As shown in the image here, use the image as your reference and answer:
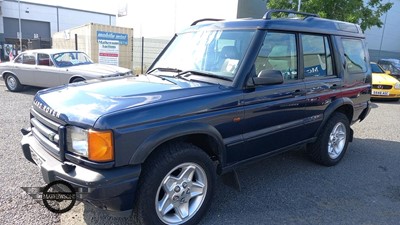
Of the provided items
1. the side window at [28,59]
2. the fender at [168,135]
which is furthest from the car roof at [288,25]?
the side window at [28,59]

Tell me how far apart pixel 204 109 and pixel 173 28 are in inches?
681

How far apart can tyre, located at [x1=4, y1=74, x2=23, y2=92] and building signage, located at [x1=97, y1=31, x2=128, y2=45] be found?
4.73m

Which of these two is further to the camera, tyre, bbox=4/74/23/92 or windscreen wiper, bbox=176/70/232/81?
tyre, bbox=4/74/23/92

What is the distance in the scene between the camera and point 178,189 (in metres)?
2.86

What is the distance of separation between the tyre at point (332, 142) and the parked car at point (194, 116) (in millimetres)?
29

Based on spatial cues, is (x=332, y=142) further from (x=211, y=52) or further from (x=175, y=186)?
(x=175, y=186)

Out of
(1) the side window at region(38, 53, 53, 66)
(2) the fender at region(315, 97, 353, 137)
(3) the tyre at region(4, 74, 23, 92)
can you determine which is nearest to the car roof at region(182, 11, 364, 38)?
(2) the fender at region(315, 97, 353, 137)

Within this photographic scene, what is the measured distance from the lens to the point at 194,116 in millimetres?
2801

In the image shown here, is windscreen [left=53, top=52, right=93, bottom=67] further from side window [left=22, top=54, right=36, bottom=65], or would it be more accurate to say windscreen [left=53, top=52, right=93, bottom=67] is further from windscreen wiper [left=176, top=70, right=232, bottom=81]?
windscreen wiper [left=176, top=70, right=232, bottom=81]

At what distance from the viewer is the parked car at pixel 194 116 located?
96.4 inches

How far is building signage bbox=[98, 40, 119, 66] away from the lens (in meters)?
14.8

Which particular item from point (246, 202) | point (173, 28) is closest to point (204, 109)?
point (246, 202)

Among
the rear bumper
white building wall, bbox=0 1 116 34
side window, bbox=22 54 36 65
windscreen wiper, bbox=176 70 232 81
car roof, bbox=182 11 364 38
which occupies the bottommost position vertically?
the rear bumper

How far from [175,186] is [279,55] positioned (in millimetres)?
1931
